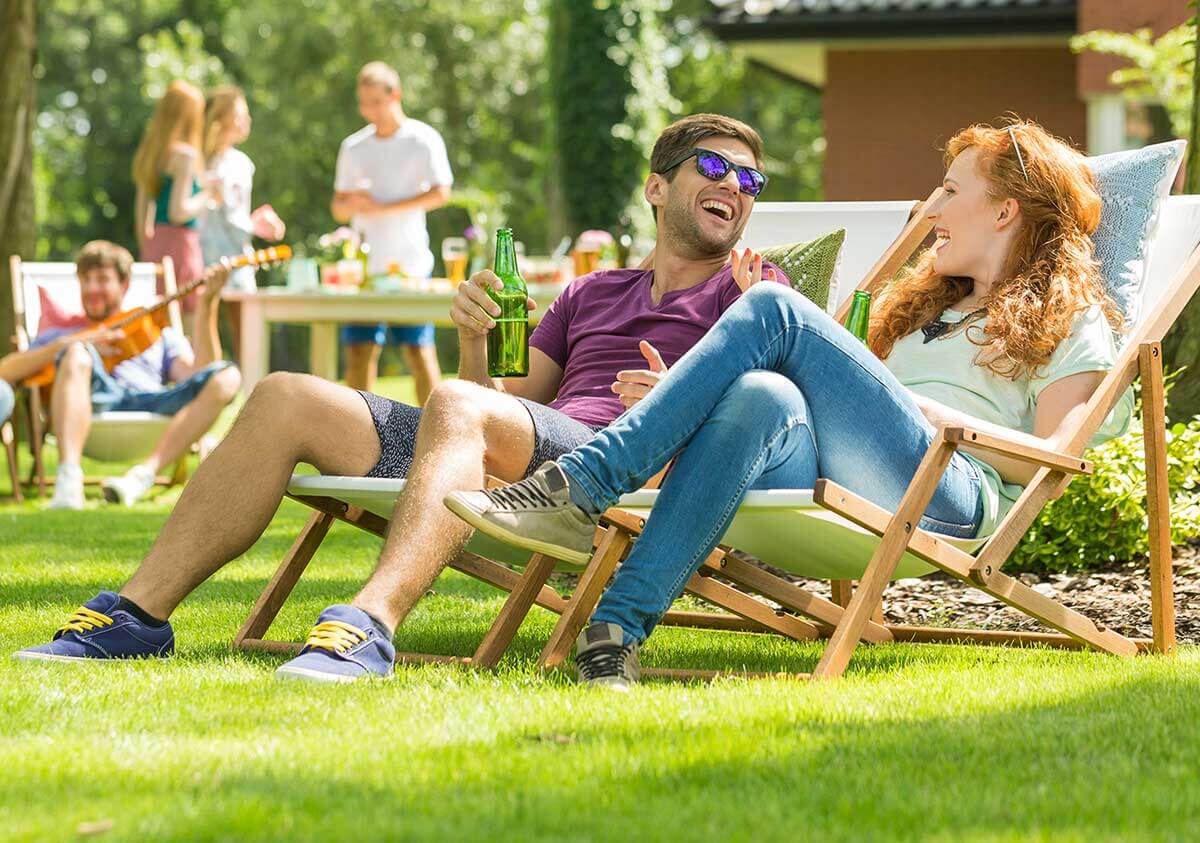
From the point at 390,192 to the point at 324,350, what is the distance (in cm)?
97

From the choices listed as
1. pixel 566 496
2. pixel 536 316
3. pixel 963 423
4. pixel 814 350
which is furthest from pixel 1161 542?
pixel 536 316

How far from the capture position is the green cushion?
13.7 feet

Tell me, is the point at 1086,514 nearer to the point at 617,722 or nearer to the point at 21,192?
the point at 617,722

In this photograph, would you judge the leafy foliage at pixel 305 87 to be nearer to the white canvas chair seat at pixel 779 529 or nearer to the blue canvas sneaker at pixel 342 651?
the white canvas chair seat at pixel 779 529

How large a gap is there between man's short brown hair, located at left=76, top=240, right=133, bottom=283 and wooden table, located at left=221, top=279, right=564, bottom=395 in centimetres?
58

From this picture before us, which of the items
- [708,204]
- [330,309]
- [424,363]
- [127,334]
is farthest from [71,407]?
[708,204]

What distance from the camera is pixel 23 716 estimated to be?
2904 millimetres

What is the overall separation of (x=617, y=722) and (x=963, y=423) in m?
1.08

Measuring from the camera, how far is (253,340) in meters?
8.74

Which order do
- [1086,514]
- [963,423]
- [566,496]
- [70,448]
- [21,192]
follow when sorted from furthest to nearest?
[21,192] → [70,448] → [1086,514] → [963,423] → [566,496]

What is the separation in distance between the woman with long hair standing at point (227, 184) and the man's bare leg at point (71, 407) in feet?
4.85

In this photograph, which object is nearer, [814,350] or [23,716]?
[23,716]

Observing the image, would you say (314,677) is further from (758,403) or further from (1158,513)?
(1158,513)

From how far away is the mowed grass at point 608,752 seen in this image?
87.1 inches
